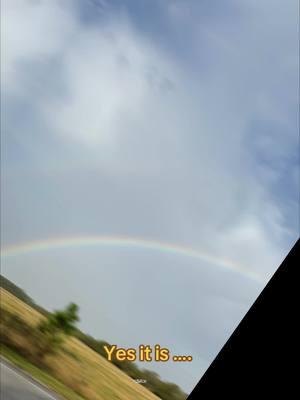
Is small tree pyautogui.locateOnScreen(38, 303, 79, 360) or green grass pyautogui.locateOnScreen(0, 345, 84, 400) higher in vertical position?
small tree pyautogui.locateOnScreen(38, 303, 79, 360)

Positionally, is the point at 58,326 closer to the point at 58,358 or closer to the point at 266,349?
the point at 58,358

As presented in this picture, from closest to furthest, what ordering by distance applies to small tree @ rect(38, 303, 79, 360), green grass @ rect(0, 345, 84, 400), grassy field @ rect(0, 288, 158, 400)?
green grass @ rect(0, 345, 84, 400), grassy field @ rect(0, 288, 158, 400), small tree @ rect(38, 303, 79, 360)

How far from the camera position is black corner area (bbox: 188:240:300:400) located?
1.89m

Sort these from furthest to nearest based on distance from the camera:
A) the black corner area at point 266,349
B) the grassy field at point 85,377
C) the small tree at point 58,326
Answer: the small tree at point 58,326 < the grassy field at point 85,377 < the black corner area at point 266,349

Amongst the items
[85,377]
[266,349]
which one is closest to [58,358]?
[85,377]

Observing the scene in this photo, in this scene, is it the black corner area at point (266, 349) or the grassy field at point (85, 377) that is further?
the grassy field at point (85, 377)

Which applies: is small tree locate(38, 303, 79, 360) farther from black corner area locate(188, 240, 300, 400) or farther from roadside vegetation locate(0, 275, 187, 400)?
black corner area locate(188, 240, 300, 400)

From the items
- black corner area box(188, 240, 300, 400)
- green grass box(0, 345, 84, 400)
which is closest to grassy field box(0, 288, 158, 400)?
green grass box(0, 345, 84, 400)

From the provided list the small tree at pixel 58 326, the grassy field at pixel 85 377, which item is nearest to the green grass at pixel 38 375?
the grassy field at pixel 85 377

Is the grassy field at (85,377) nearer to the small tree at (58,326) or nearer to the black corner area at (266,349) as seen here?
the small tree at (58,326)

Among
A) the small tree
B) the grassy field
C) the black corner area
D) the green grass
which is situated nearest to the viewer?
the black corner area

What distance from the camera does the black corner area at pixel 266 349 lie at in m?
1.89

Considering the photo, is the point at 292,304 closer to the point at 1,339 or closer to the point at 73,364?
the point at 1,339

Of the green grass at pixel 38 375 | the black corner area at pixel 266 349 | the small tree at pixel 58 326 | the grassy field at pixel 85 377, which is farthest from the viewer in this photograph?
the small tree at pixel 58 326
